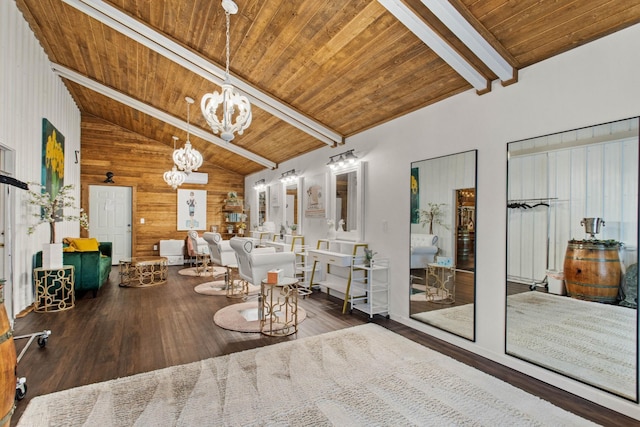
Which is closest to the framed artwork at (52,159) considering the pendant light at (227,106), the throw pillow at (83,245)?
the throw pillow at (83,245)

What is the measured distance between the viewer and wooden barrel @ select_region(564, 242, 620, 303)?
2.32 m

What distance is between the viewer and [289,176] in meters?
6.96

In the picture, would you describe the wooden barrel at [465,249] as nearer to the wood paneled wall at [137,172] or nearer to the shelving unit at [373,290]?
the shelving unit at [373,290]

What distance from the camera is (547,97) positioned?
261 cm

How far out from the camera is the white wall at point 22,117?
363 centimetres

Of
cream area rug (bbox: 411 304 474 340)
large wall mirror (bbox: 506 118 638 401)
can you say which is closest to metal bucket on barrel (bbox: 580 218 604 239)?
large wall mirror (bbox: 506 118 638 401)

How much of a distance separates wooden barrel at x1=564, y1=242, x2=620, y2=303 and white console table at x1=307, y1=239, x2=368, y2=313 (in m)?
2.46

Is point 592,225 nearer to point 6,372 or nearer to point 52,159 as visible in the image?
point 6,372

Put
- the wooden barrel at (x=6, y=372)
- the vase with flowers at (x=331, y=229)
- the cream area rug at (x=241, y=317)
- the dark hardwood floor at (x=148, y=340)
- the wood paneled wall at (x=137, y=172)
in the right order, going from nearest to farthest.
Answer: the wooden barrel at (x=6, y=372)
the dark hardwood floor at (x=148, y=340)
the cream area rug at (x=241, y=317)
the vase with flowers at (x=331, y=229)
the wood paneled wall at (x=137, y=172)

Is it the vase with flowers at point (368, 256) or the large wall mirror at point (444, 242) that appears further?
the vase with flowers at point (368, 256)

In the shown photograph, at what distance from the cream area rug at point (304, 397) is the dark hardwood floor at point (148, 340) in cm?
18

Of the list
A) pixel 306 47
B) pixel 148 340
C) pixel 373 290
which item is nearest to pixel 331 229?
pixel 373 290

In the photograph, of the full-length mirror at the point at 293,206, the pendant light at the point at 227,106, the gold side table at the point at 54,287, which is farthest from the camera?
the full-length mirror at the point at 293,206

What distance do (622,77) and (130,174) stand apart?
368 inches
